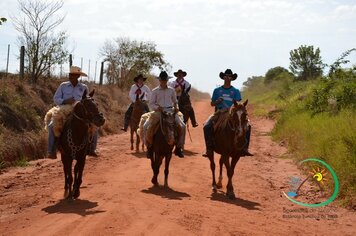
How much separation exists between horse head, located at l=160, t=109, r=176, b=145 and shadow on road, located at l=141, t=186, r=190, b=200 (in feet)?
3.52

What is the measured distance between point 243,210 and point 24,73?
1724cm

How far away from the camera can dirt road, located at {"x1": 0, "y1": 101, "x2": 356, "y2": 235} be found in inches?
309

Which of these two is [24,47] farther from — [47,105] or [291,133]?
[291,133]

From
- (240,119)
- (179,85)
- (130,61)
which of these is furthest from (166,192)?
(130,61)

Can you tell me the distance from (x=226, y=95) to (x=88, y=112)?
139 inches

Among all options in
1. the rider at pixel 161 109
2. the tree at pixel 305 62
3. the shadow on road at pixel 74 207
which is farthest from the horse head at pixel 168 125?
the tree at pixel 305 62

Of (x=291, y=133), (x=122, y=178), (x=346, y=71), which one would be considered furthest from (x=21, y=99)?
(x=346, y=71)

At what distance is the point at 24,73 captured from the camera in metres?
23.8

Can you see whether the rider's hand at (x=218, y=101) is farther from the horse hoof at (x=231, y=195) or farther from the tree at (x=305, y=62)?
the tree at (x=305, y=62)

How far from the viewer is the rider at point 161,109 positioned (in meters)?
11.6

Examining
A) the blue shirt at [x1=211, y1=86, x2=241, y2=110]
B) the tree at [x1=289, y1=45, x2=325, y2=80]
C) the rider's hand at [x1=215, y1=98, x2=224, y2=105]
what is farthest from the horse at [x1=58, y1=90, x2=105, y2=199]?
the tree at [x1=289, y1=45, x2=325, y2=80]

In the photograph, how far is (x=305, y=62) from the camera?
5100 cm

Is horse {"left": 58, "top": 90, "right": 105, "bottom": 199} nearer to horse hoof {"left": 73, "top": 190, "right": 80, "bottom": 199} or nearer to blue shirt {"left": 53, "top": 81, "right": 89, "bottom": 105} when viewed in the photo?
horse hoof {"left": 73, "top": 190, "right": 80, "bottom": 199}

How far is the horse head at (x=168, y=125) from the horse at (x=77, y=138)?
184cm
